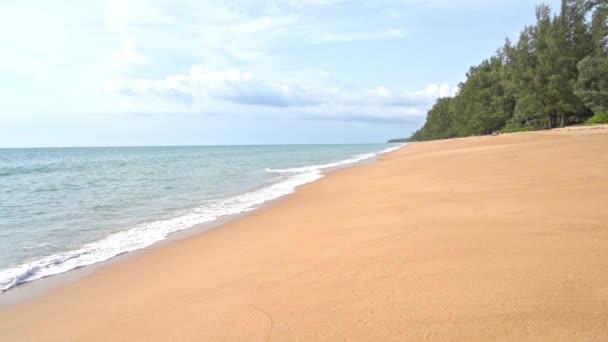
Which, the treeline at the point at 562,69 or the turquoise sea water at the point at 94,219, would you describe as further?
the treeline at the point at 562,69

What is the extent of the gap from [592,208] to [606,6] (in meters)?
34.6

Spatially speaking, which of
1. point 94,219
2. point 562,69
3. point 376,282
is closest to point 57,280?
point 94,219

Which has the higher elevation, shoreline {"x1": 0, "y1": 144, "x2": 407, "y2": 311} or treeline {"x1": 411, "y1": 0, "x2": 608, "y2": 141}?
treeline {"x1": 411, "y1": 0, "x2": 608, "y2": 141}

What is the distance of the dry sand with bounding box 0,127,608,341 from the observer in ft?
9.04

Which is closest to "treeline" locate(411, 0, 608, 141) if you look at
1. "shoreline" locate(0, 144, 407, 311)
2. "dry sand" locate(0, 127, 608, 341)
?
"dry sand" locate(0, 127, 608, 341)

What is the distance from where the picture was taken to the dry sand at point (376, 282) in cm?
276

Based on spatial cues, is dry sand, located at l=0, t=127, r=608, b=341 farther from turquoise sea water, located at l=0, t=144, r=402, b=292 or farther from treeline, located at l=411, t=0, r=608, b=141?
treeline, located at l=411, t=0, r=608, b=141

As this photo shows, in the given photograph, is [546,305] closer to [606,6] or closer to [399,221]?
[399,221]

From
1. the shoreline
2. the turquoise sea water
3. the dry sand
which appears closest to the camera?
the dry sand

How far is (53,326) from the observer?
3.93 m

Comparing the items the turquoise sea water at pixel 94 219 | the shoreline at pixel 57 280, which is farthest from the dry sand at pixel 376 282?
the turquoise sea water at pixel 94 219

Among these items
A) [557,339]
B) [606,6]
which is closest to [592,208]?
[557,339]

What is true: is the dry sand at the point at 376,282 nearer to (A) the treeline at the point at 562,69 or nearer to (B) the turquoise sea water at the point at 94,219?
(B) the turquoise sea water at the point at 94,219

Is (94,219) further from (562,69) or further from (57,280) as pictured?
(562,69)
